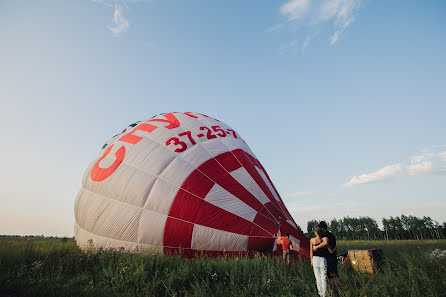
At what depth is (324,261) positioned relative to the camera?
4703mm

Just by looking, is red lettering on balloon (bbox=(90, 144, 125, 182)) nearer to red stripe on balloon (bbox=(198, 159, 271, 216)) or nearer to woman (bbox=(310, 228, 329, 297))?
red stripe on balloon (bbox=(198, 159, 271, 216))

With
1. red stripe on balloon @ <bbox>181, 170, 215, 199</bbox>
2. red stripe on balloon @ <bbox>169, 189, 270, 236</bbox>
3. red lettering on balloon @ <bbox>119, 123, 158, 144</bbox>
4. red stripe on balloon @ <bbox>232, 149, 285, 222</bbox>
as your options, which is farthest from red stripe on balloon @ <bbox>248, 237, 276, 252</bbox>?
red lettering on balloon @ <bbox>119, 123, 158, 144</bbox>

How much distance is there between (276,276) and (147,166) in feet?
14.7

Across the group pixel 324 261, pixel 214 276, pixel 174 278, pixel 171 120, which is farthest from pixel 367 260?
pixel 171 120

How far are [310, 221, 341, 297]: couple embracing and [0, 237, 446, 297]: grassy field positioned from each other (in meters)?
0.28

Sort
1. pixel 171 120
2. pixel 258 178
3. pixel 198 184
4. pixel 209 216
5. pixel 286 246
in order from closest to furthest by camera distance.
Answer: pixel 286 246, pixel 209 216, pixel 198 184, pixel 258 178, pixel 171 120

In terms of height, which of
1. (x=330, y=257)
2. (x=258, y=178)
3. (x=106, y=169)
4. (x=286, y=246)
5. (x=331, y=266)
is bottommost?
(x=331, y=266)

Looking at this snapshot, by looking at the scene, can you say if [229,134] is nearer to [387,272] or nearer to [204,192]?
[204,192]

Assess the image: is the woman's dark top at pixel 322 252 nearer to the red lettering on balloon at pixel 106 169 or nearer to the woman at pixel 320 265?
the woman at pixel 320 265

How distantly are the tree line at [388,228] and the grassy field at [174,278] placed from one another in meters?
80.9

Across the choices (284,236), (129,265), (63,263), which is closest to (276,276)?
(284,236)

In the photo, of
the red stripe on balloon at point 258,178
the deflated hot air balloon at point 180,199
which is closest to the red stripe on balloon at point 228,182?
the deflated hot air balloon at point 180,199

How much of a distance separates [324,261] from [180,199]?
148 inches

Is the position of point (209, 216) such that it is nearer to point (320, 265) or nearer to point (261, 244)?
point (261, 244)
